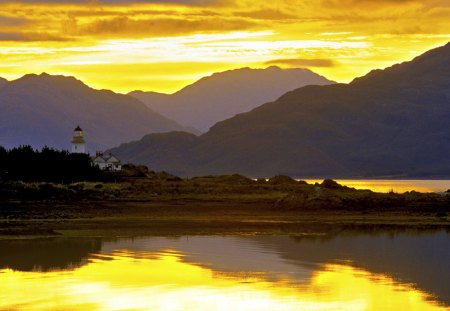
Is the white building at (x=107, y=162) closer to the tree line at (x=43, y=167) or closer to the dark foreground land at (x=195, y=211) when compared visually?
the tree line at (x=43, y=167)

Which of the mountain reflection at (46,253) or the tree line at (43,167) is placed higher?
the tree line at (43,167)

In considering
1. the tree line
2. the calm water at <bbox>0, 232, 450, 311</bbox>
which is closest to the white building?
the tree line

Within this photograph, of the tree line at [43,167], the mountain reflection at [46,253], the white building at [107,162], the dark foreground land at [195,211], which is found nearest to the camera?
the mountain reflection at [46,253]

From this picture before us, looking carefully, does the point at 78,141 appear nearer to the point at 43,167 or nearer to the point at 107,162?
the point at 107,162

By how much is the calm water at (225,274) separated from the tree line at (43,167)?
48.8m

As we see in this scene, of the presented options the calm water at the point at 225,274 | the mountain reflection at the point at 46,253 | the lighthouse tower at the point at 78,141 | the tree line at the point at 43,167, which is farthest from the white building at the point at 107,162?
the mountain reflection at the point at 46,253

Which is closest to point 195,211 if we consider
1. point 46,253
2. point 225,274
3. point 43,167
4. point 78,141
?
point 46,253

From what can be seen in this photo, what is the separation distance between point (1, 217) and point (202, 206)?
19967 mm

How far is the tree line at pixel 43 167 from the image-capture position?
10144 cm

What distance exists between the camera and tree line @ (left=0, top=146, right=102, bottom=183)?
101 meters

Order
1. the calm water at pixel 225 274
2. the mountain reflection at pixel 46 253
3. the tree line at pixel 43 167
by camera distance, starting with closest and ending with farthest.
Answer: the calm water at pixel 225 274 → the mountain reflection at pixel 46 253 → the tree line at pixel 43 167

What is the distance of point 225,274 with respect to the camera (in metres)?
40.7

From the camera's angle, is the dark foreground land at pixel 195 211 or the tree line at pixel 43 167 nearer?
the dark foreground land at pixel 195 211

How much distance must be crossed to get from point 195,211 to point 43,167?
30.9 metres
